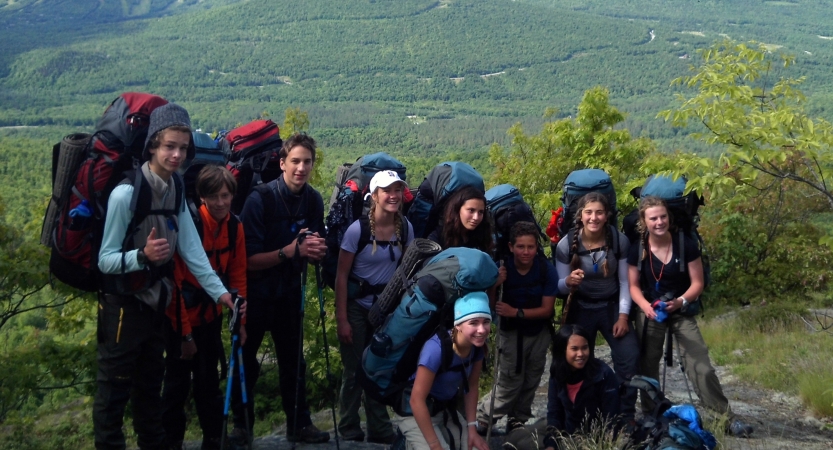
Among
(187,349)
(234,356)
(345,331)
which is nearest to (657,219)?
(345,331)

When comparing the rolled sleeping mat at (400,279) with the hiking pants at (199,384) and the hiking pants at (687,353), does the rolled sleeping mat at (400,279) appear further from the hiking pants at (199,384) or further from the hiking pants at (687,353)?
the hiking pants at (687,353)

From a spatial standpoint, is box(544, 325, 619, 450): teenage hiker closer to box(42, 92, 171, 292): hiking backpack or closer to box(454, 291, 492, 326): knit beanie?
box(454, 291, 492, 326): knit beanie

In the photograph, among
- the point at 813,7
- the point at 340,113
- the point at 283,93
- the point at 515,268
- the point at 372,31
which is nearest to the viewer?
the point at 515,268

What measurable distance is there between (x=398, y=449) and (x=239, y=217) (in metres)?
1.62

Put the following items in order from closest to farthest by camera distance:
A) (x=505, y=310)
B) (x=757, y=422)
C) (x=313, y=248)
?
1. (x=313, y=248)
2. (x=505, y=310)
3. (x=757, y=422)

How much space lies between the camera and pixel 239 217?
4.66 metres

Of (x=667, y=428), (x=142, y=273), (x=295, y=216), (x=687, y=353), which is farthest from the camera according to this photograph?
(x=687, y=353)

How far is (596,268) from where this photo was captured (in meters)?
4.91

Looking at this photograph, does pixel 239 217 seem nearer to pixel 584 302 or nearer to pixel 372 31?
pixel 584 302

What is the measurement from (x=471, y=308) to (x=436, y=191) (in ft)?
4.42

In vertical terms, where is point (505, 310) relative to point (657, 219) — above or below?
below

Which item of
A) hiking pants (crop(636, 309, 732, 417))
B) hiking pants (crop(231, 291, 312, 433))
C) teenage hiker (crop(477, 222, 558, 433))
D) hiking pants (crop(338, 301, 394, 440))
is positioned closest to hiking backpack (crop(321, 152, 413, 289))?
hiking pants (crop(231, 291, 312, 433))

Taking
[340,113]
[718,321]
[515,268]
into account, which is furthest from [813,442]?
[340,113]

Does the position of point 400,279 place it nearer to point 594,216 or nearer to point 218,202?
point 218,202
